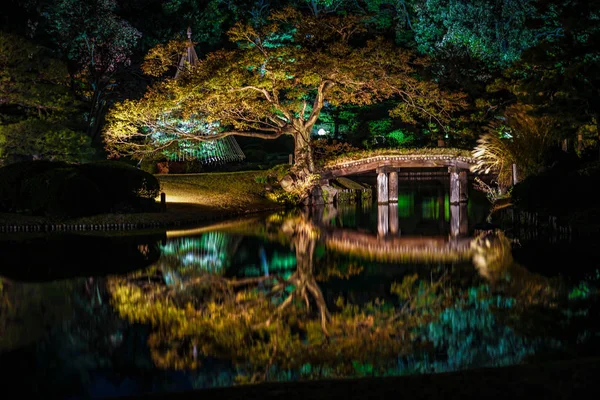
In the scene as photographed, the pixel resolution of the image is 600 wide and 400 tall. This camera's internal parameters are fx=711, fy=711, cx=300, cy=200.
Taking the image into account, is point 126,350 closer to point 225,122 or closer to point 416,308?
point 416,308

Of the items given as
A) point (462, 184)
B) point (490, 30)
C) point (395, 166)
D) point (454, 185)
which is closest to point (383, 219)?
point (395, 166)

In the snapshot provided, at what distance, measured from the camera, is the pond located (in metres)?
8.21

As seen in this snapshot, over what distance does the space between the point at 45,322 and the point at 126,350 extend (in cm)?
221

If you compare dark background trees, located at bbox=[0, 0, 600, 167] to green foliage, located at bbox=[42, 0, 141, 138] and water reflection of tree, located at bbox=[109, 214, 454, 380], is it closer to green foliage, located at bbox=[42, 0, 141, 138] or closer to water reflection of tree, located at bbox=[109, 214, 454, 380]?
green foliage, located at bbox=[42, 0, 141, 138]

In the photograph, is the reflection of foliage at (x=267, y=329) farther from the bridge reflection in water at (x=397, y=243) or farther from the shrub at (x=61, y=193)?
the shrub at (x=61, y=193)

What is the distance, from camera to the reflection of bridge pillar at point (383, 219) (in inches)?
917

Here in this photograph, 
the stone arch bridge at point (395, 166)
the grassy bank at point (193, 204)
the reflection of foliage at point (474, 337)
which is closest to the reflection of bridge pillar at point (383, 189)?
the stone arch bridge at point (395, 166)

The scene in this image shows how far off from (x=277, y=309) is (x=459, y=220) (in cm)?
1650

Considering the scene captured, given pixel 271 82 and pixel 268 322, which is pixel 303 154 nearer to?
pixel 271 82

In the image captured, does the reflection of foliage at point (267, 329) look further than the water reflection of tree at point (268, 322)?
No

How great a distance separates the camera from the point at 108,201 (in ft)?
82.6

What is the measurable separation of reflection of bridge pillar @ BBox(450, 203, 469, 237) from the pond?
5.09 feet

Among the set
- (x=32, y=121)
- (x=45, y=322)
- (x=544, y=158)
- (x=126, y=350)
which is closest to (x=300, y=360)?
(x=126, y=350)

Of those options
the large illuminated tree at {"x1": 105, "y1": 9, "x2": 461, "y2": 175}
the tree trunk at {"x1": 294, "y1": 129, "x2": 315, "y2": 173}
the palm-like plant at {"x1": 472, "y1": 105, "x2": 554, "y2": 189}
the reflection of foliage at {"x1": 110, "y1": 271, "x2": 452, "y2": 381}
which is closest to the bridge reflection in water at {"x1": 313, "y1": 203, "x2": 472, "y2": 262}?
the palm-like plant at {"x1": 472, "y1": 105, "x2": 554, "y2": 189}
